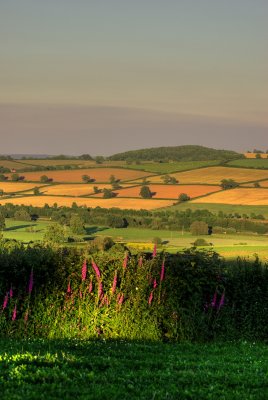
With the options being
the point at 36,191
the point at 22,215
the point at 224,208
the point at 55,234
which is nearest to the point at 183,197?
the point at 224,208

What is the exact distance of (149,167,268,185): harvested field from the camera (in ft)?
333

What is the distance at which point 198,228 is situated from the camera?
251 feet

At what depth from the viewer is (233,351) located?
13.8 metres

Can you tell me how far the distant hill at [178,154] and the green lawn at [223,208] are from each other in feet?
93.3

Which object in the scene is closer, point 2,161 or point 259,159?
point 259,159

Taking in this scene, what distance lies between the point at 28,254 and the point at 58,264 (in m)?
0.76

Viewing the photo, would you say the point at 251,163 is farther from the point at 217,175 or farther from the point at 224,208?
the point at 224,208

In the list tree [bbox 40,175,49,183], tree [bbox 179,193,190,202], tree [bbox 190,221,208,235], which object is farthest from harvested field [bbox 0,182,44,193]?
tree [bbox 190,221,208,235]

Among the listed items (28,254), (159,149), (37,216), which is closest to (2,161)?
(159,149)

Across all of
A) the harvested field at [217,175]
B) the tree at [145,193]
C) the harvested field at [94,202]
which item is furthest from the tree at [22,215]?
the harvested field at [217,175]

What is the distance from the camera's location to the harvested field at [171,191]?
320 feet

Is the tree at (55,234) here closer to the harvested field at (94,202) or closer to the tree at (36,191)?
the harvested field at (94,202)

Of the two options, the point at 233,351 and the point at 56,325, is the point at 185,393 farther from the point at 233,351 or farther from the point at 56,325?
the point at 56,325

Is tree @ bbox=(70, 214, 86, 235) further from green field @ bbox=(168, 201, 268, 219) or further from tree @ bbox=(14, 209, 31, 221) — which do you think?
green field @ bbox=(168, 201, 268, 219)
